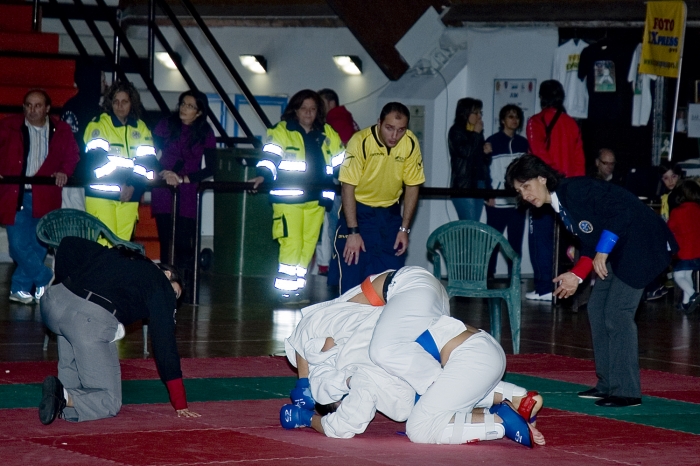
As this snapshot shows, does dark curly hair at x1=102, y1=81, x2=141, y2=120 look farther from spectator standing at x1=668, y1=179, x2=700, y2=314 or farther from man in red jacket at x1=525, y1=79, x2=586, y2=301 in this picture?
spectator standing at x1=668, y1=179, x2=700, y2=314

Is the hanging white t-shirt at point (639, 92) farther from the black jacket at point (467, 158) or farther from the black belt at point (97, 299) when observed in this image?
the black belt at point (97, 299)

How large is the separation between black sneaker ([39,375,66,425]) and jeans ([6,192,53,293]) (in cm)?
488

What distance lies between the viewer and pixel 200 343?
8.49 m

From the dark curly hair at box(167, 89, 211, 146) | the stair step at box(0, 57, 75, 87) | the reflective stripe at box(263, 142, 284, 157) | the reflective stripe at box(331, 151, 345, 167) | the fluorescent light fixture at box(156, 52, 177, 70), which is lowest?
the reflective stripe at box(331, 151, 345, 167)

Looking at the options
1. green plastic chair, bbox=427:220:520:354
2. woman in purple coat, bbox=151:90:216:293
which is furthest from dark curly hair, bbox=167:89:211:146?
green plastic chair, bbox=427:220:520:354

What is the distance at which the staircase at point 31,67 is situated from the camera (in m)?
12.8

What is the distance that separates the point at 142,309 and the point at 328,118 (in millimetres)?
7310

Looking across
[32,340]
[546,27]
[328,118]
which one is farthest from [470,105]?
[32,340]

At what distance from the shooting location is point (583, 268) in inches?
253

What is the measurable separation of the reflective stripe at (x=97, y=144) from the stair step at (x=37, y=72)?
353 centimetres

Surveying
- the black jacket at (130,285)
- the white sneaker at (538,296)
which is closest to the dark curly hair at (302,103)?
the white sneaker at (538,296)

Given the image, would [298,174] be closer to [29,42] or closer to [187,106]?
[187,106]

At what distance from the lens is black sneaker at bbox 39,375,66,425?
5.43m

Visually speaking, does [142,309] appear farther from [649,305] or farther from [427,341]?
[649,305]
